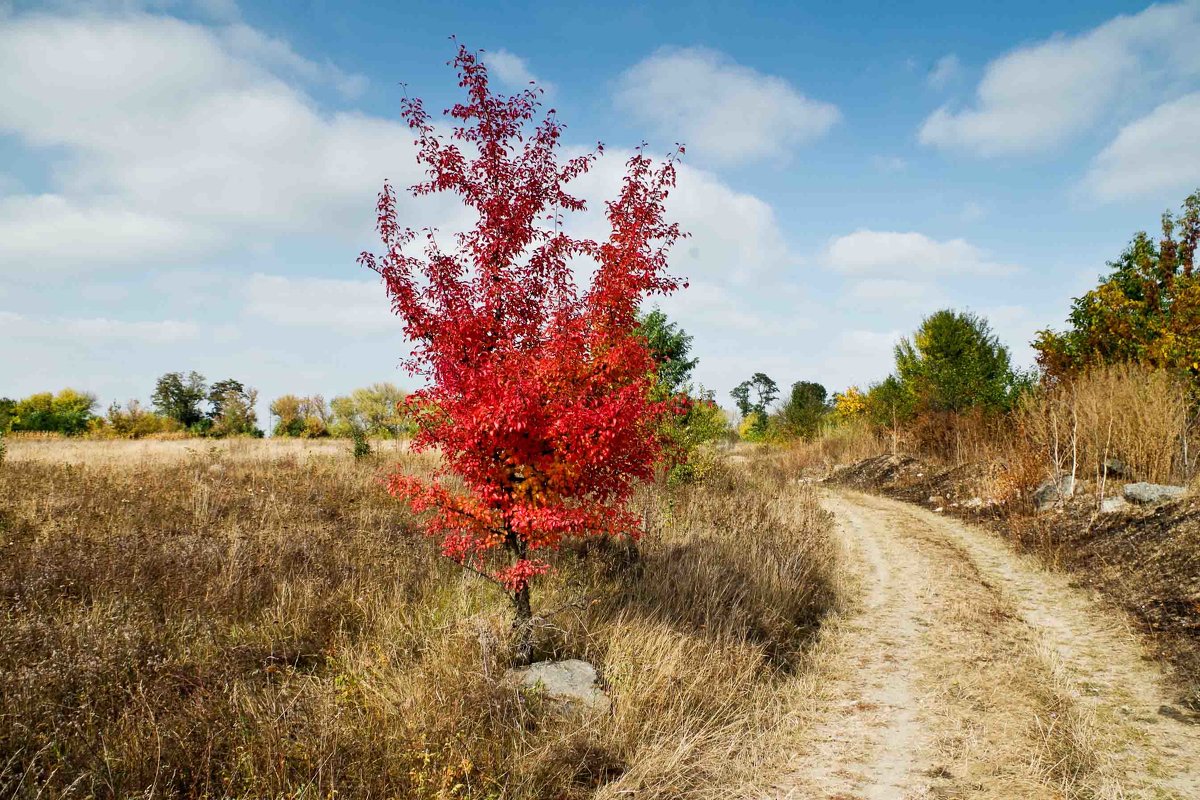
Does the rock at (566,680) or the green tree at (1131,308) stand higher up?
the green tree at (1131,308)

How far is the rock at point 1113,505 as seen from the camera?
36.9 ft

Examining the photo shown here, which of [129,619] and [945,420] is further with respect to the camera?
[945,420]

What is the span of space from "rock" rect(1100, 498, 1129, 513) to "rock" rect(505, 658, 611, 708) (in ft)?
37.6

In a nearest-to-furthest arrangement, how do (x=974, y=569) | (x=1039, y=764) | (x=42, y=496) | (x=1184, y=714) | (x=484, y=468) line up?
(x=1039, y=764), (x=484, y=468), (x=1184, y=714), (x=42, y=496), (x=974, y=569)

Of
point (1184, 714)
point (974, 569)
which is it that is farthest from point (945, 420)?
point (1184, 714)

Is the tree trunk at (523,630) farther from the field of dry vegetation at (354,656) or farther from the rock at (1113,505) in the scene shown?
the rock at (1113,505)

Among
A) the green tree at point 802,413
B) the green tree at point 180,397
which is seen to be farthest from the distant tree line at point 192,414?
the green tree at point 802,413

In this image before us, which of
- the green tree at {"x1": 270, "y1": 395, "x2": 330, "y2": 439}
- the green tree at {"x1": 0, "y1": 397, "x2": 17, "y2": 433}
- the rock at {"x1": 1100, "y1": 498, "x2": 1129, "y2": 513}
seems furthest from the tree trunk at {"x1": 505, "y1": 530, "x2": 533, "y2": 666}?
the green tree at {"x1": 0, "y1": 397, "x2": 17, "y2": 433}

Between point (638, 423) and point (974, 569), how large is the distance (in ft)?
28.2

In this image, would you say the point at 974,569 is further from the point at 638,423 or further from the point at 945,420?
the point at 945,420

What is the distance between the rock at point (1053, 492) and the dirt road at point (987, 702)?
3557mm

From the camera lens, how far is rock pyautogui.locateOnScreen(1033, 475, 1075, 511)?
41.4 ft

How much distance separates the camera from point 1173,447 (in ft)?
40.3

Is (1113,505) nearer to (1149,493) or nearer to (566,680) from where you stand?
(1149,493)
